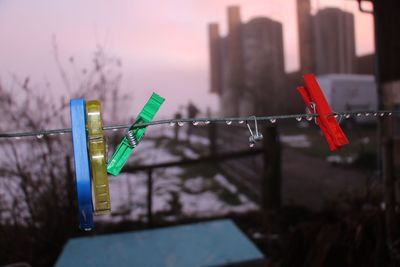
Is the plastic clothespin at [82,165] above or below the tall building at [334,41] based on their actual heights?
below

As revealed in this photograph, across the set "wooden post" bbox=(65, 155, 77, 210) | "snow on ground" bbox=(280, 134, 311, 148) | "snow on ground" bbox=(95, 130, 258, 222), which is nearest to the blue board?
"wooden post" bbox=(65, 155, 77, 210)

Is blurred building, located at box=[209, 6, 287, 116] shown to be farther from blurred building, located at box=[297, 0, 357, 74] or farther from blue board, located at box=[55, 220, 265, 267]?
blue board, located at box=[55, 220, 265, 267]

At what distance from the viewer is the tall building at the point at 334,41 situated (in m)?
7.68

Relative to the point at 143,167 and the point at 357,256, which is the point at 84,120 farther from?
the point at 143,167

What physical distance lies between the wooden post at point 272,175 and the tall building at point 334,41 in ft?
13.7

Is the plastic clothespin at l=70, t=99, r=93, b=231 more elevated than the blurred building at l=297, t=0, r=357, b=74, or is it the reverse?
the blurred building at l=297, t=0, r=357, b=74

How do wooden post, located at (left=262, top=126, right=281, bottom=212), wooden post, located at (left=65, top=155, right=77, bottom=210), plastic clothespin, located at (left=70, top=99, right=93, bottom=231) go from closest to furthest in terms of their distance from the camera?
plastic clothespin, located at (left=70, top=99, right=93, bottom=231)
wooden post, located at (left=65, top=155, right=77, bottom=210)
wooden post, located at (left=262, top=126, right=281, bottom=212)

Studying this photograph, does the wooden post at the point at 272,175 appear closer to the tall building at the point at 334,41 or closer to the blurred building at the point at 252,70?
the tall building at the point at 334,41

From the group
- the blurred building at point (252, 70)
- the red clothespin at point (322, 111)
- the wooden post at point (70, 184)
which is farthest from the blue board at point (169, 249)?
the blurred building at point (252, 70)

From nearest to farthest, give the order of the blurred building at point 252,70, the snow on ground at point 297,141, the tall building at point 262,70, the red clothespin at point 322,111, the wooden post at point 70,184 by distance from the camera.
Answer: the red clothespin at point 322,111 → the wooden post at point 70,184 → the blurred building at point 252,70 → the tall building at point 262,70 → the snow on ground at point 297,141

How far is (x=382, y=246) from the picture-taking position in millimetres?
2107

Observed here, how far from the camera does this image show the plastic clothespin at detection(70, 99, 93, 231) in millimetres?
675

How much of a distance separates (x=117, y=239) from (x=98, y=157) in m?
2.57

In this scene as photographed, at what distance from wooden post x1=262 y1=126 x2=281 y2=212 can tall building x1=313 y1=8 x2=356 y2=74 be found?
416cm
